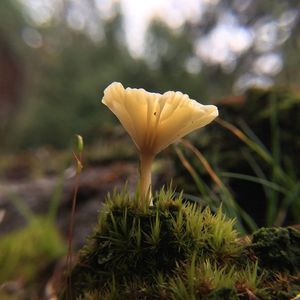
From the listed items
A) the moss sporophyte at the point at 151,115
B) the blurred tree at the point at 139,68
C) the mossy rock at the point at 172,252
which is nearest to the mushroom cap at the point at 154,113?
the moss sporophyte at the point at 151,115

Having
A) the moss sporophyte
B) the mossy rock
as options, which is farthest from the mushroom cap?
the mossy rock

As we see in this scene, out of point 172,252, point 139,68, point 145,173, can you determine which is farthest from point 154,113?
point 139,68

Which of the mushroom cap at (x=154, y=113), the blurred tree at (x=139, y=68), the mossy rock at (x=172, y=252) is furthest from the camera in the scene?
the blurred tree at (x=139, y=68)

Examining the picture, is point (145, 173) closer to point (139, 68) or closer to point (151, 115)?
point (151, 115)

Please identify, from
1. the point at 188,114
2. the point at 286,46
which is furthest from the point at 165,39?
the point at 188,114

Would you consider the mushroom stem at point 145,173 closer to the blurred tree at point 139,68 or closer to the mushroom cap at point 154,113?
the mushroom cap at point 154,113

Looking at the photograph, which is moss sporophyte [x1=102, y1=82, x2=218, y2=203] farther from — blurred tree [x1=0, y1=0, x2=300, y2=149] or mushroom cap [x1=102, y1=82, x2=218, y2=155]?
blurred tree [x1=0, y1=0, x2=300, y2=149]
